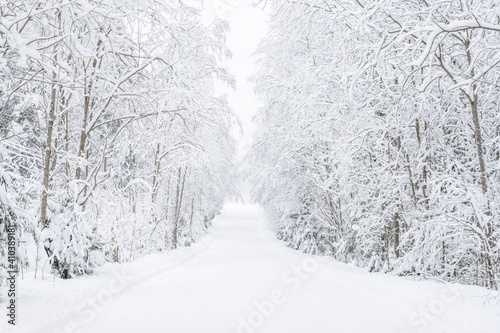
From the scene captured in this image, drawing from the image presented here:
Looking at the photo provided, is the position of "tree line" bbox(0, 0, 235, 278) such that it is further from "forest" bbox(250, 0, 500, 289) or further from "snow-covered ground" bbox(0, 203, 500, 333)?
"forest" bbox(250, 0, 500, 289)

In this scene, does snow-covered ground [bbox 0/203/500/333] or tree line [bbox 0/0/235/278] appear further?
snow-covered ground [bbox 0/203/500/333]

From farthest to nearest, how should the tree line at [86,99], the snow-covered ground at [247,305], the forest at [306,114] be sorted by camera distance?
the snow-covered ground at [247,305]
the forest at [306,114]
the tree line at [86,99]

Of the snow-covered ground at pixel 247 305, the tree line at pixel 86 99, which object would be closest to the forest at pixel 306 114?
the tree line at pixel 86 99

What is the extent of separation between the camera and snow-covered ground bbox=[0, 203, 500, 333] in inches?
189

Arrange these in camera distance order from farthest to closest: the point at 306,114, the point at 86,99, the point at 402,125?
the point at 306,114
the point at 402,125
the point at 86,99

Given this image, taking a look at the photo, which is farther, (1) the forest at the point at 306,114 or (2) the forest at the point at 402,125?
(2) the forest at the point at 402,125

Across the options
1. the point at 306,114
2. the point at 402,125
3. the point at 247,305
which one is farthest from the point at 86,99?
the point at 402,125

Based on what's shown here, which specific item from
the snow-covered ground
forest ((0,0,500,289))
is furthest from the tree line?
the snow-covered ground

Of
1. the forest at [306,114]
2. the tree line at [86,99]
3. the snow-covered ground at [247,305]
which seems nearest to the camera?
the tree line at [86,99]

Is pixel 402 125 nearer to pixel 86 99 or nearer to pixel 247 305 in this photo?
pixel 247 305

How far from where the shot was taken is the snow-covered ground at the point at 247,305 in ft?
15.8

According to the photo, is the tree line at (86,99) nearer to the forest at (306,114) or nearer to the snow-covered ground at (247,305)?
the forest at (306,114)

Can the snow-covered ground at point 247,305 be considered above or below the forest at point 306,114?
below

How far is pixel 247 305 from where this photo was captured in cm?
628
